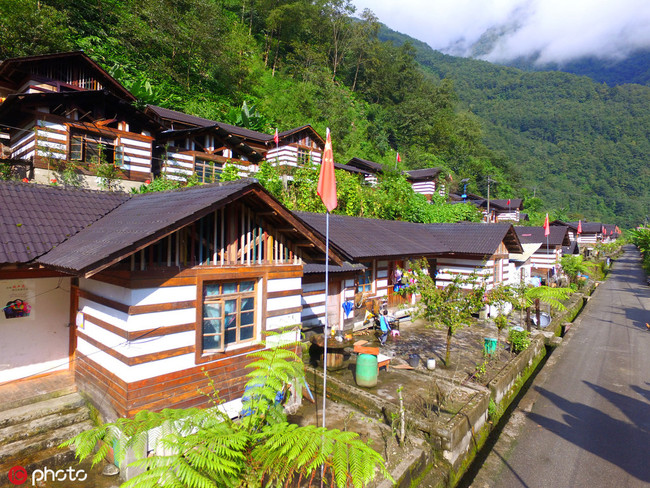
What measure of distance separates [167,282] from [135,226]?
1.05 meters

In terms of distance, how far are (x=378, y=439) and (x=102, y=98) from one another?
55.9ft

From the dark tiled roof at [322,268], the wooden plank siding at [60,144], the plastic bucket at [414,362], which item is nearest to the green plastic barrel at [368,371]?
the plastic bucket at [414,362]

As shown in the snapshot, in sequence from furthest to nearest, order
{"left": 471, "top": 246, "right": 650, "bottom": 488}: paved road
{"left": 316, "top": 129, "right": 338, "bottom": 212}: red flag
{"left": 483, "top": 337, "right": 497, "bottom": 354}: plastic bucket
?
1. {"left": 483, "top": 337, "right": 497, "bottom": 354}: plastic bucket
2. {"left": 471, "top": 246, "right": 650, "bottom": 488}: paved road
3. {"left": 316, "top": 129, "right": 338, "bottom": 212}: red flag

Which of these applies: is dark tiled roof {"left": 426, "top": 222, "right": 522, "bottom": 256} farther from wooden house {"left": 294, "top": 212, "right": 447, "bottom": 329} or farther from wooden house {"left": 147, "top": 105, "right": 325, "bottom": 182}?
wooden house {"left": 147, "top": 105, "right": 325, "bottom": 182}

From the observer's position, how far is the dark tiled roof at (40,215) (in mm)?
5977

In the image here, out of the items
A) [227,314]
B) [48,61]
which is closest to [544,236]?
[227,314]

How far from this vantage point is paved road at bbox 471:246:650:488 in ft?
21.8

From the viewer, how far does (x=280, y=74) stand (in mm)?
45219

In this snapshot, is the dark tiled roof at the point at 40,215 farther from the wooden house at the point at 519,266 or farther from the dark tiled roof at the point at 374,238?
the wooden house at the point at 519,266

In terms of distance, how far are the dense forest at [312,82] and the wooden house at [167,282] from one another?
21.6 m

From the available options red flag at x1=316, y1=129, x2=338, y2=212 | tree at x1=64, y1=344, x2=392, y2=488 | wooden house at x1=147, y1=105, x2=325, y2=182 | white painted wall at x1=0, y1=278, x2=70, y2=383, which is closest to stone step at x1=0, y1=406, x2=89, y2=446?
white painted wall at x1=0, y1=278, x2=70, y2=383

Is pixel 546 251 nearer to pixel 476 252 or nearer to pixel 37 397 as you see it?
pixel 476 252

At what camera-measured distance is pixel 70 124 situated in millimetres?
14227

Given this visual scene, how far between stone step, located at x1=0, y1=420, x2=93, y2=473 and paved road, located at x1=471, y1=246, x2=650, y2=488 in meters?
7.44
